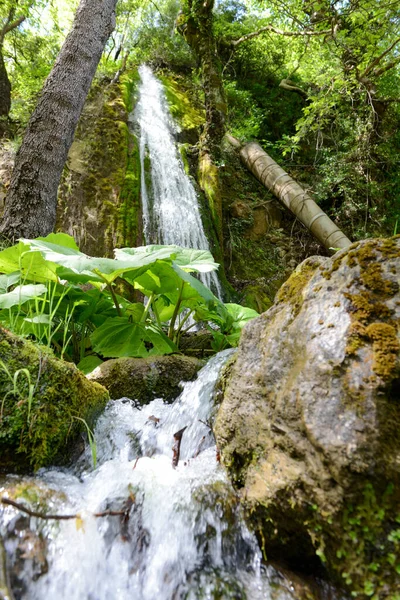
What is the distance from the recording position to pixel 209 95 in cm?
758

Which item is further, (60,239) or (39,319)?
(60,239)

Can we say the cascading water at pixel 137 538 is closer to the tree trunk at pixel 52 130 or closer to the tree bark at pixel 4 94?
the tree trunk at pixel 52 130

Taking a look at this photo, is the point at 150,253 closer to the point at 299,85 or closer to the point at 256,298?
the point at 256,298

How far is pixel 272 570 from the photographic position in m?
1.07

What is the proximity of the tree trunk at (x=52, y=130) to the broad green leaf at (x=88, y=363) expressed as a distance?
135cm

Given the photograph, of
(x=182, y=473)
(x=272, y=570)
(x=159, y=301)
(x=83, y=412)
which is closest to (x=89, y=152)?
(x=159, y=301)

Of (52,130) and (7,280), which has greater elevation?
(52,130)

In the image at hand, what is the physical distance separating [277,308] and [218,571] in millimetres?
944

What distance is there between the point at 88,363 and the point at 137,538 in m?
1.36

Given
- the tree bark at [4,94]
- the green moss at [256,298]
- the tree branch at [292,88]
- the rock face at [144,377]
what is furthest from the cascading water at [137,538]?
the tree branch at [292,88]

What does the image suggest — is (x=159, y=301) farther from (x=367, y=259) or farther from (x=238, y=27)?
(x=238, y=27)

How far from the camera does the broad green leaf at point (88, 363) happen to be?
91.4 inches

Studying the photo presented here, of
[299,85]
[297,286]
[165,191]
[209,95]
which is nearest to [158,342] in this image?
[297,286]

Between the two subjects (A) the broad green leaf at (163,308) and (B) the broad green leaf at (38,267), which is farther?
(A) the broad green leaf at (163,308)
